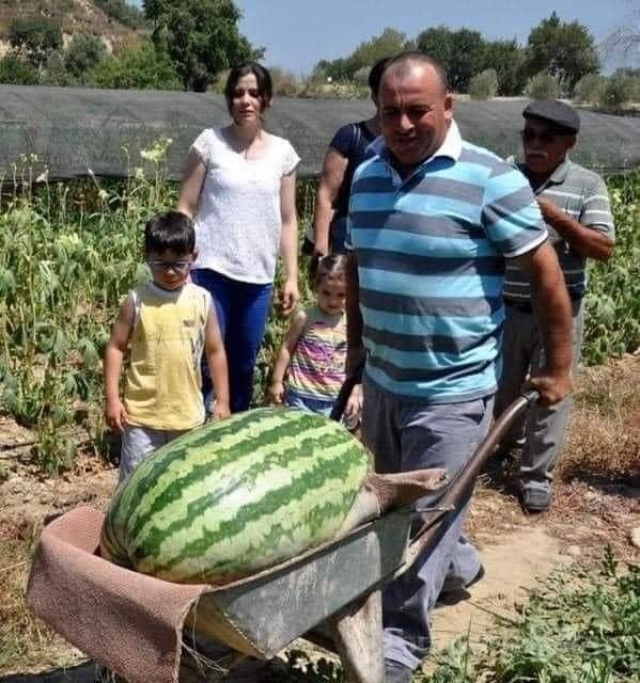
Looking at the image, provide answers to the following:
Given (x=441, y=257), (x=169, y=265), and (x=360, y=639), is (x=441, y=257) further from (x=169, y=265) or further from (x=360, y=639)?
(x=169, y=265)

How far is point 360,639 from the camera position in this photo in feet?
9.77

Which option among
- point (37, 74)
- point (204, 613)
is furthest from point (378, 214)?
point (37, 74)

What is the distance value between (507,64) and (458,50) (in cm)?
790

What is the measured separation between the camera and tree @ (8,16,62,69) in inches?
2635

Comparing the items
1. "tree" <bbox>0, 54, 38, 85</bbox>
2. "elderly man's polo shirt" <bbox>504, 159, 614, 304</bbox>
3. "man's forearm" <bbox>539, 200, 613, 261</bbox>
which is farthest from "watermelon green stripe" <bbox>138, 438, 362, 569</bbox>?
"tree" <bbox>0, 54, 38, 85</bbox>

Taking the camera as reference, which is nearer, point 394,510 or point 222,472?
point 222,472

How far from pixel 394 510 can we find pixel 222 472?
1.77ft

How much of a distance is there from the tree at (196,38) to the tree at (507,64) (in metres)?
21.2

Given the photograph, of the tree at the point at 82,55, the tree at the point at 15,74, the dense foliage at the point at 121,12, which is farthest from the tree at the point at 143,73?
the dense foliage at the point at 121,12

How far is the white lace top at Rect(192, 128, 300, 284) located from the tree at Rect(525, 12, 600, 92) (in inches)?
2544

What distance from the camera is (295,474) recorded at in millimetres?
2750

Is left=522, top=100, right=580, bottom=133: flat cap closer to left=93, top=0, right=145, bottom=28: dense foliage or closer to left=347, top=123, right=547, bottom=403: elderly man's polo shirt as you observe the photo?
left=347, top=123, right=547, bottom=403: elderly man's polo shirt

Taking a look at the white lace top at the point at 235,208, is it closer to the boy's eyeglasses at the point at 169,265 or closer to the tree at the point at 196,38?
the boy's eyeglasses at the point at 169,265

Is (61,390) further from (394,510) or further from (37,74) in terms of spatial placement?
(37,74)
